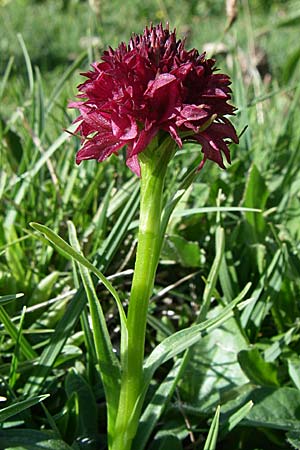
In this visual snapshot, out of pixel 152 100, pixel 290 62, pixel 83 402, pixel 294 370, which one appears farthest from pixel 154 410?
pixel 290 62

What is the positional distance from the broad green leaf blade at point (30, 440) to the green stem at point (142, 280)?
0.30 ft

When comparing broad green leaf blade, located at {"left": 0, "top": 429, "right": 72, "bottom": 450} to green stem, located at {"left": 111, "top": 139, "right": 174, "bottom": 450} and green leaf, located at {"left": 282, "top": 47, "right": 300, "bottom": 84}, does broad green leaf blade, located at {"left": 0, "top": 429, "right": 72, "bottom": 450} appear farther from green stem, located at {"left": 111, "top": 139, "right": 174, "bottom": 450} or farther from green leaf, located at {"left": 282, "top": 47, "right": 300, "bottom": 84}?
green leaf, located at {"left": 282, "top": 47, "right": 300, "bottom": 84}

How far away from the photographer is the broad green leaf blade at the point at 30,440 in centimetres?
94

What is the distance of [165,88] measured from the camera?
0.80m

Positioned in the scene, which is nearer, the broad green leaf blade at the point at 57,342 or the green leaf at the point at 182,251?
the broad green leaf blade at the point at 57,342

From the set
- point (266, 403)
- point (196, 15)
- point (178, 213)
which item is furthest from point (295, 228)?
point (196, 15)

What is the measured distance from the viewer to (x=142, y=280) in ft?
2.97

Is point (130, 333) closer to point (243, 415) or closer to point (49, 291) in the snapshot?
point (243, 415)

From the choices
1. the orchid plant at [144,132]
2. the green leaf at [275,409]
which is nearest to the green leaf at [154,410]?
the orchid plant at [144,132]

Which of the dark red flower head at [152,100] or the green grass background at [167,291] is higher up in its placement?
the dark red flower head at [152,100]

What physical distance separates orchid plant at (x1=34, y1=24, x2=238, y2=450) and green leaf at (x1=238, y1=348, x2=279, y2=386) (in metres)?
0.19

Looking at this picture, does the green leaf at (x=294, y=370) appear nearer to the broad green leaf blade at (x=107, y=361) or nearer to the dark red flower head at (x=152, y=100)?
the broad green leaf blade at (x=107, y=361)

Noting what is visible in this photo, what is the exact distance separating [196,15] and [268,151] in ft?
17.8

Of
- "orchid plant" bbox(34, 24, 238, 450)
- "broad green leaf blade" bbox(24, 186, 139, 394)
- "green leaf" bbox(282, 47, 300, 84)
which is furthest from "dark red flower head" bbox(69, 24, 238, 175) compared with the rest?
"green leaf" bbox(282, 47, 300, 84)
